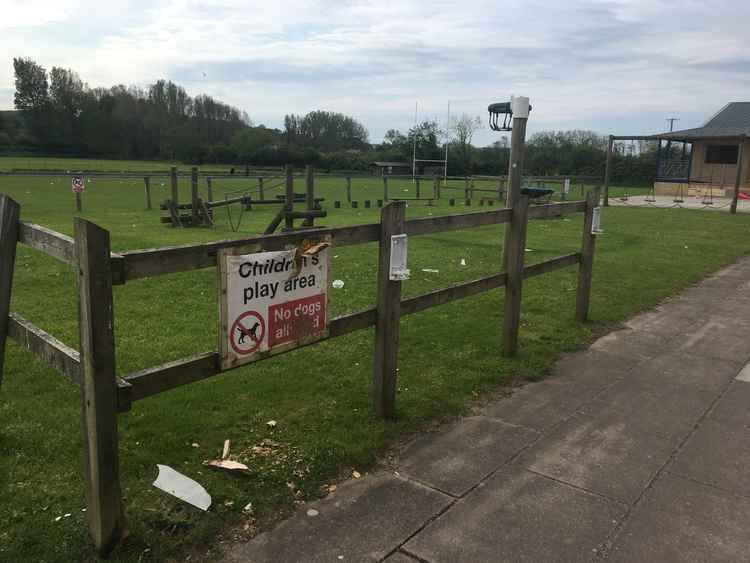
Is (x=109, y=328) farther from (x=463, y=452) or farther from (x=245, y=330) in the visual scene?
(x=463, y=452)

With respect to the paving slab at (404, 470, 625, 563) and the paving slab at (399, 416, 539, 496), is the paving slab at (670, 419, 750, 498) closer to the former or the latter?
the paving slab at (404, 470, 625, 563)

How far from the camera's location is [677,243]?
A: 14.5 m

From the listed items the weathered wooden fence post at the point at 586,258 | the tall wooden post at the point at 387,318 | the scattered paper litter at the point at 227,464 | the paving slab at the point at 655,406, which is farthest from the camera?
the weathered wooden fence post at the point at 586,258

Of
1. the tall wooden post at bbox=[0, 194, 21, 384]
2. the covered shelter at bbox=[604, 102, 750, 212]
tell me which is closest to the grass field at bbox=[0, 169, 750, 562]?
the tall wooden post at bbox=[0, 194, 21, 384]

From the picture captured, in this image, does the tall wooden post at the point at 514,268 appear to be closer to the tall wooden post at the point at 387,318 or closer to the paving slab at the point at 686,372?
the paving slab at the point at 686,372

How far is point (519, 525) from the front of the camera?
305 cm

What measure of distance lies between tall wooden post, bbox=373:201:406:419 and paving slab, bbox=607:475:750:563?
63.7 inches

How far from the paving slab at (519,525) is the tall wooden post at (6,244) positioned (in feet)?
8.12

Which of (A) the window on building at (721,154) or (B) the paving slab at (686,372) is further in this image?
(A) the window on building at (721,154)

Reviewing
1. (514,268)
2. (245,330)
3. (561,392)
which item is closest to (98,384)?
(245,330)

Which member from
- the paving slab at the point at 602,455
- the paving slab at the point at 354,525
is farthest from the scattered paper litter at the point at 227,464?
the paving slab at the point at 602,455

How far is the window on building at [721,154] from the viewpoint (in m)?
37.6

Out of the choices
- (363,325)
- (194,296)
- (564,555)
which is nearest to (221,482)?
(363,325)

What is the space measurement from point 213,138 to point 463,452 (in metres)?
90.3
